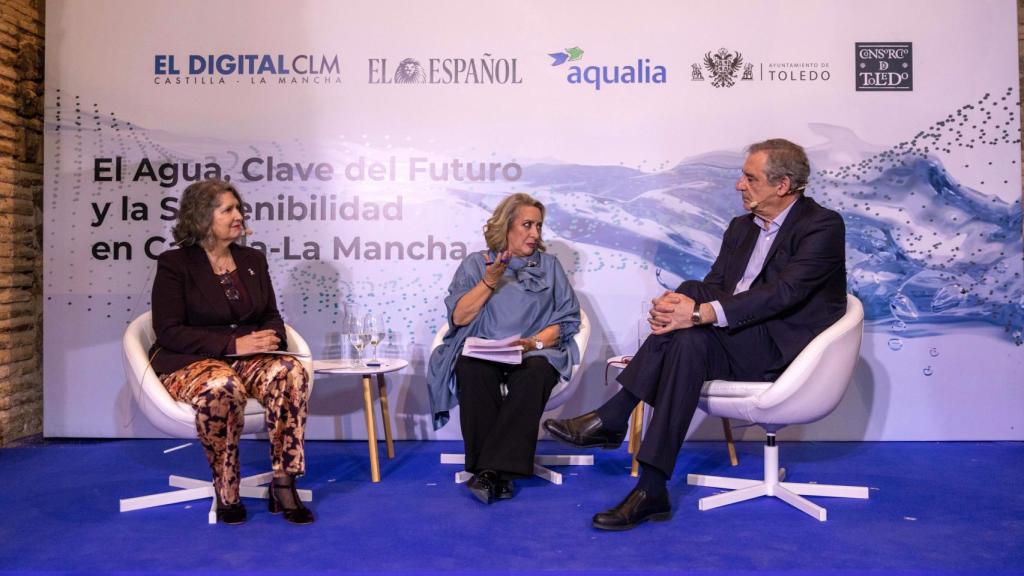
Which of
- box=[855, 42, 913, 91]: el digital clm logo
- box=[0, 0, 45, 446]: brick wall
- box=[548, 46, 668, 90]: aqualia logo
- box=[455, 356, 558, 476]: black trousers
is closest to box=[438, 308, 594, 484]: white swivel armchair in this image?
box=[455, 356, 558, 476]: black trousers

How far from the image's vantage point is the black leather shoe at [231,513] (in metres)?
3.18

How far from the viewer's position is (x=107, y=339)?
193 inches

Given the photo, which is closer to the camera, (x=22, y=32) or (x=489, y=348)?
(x=489, y=348)

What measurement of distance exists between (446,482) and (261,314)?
1114 millimetres

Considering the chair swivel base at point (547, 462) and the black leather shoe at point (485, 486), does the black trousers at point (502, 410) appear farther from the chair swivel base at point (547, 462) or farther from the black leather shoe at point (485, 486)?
the chair swivel base at point (547, 462)

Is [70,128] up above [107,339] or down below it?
above

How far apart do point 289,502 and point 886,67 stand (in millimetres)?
3935

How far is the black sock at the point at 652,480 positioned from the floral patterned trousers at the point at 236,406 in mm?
1297

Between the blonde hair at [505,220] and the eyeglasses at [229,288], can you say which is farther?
the blonde hair at [505,220]

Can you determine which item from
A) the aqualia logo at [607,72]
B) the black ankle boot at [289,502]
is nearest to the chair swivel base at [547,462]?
the black ankle boot at [289,502]

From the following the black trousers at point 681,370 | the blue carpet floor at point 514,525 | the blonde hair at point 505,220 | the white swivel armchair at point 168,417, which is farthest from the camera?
the blonde hair at point 505,220

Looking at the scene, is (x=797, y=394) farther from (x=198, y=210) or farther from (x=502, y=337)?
(x=198, y=210)

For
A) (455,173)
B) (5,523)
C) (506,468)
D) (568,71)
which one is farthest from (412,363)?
(5,523)

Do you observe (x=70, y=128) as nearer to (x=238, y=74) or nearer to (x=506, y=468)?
(x=238, y=74)
